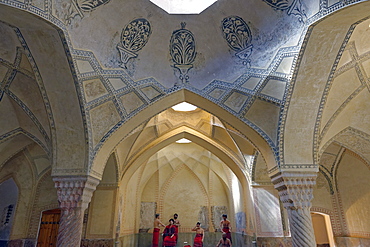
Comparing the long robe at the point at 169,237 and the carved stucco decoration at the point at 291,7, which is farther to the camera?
the long robe at the point at 169,237

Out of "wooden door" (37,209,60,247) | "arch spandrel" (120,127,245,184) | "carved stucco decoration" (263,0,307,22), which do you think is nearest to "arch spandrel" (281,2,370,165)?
"carved stucco decoration" (263,0,307,22)

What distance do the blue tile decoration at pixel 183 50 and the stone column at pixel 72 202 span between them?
3.11 metres

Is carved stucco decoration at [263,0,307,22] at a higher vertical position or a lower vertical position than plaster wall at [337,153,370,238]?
higher

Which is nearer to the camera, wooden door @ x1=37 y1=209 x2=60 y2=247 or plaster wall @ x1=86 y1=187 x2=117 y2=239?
plaster wall @ x1=86 y1=187 x2=117 y2=239

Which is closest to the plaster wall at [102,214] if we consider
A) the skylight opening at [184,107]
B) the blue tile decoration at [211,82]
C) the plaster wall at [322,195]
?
the blue tile decoration at [211,82]

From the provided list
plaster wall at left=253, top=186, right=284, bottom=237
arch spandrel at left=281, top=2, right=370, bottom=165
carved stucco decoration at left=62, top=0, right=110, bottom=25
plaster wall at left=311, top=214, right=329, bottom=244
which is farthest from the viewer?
plaster wall at left=311, top=214, right=329, bottom=244

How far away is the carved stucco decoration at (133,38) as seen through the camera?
545 centimetres

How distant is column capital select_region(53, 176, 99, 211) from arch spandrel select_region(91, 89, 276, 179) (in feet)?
1.24

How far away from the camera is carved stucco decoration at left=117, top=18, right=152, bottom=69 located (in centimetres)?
545

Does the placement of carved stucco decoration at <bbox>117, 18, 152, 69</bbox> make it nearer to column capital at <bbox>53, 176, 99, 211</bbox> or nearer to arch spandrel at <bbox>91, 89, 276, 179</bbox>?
arch spandrel at <bbox>91, 89, 276, 179</bbox>

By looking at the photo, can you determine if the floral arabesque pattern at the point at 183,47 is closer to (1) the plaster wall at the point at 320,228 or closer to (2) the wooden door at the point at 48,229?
(2) the wooden door at the point at 48,229

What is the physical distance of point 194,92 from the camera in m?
5.89

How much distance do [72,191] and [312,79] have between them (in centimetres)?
528

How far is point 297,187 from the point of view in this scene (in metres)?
5.31
